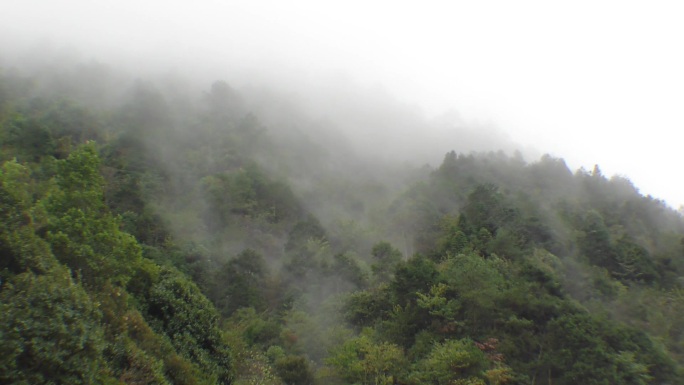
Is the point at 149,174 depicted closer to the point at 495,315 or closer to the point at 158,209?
the point at 158,209

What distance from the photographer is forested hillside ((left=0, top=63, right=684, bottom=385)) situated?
17203 mm

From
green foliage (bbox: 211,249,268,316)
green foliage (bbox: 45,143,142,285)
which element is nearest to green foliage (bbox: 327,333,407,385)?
green foliage (bbox: 45,143,142,285)

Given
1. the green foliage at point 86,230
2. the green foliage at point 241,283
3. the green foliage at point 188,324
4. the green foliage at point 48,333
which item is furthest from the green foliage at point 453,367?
the green foliage at point 241,283

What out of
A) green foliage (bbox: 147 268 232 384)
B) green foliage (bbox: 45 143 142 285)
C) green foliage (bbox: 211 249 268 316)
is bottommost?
green foliage (bbox: 211 249 268 316)

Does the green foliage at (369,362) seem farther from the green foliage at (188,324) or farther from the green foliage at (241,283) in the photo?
the green foliage at (241,283)

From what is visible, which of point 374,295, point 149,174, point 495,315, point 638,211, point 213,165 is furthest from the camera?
point 213,165

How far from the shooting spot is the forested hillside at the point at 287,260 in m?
17.2

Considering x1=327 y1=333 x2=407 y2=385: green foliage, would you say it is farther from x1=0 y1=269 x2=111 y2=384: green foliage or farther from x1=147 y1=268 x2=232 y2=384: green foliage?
x1=0 y1=269 x2=111 y2=384: green foliage

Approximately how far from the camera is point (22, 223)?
15.1 m

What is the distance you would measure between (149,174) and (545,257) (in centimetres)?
4610

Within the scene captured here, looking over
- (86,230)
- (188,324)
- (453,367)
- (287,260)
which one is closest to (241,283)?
(287,260)

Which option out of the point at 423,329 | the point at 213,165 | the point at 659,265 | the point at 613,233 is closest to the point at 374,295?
the point at 423,329

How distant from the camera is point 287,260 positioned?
53.3 metres

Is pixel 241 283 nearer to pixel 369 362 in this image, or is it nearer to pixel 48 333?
pixel 369 362
